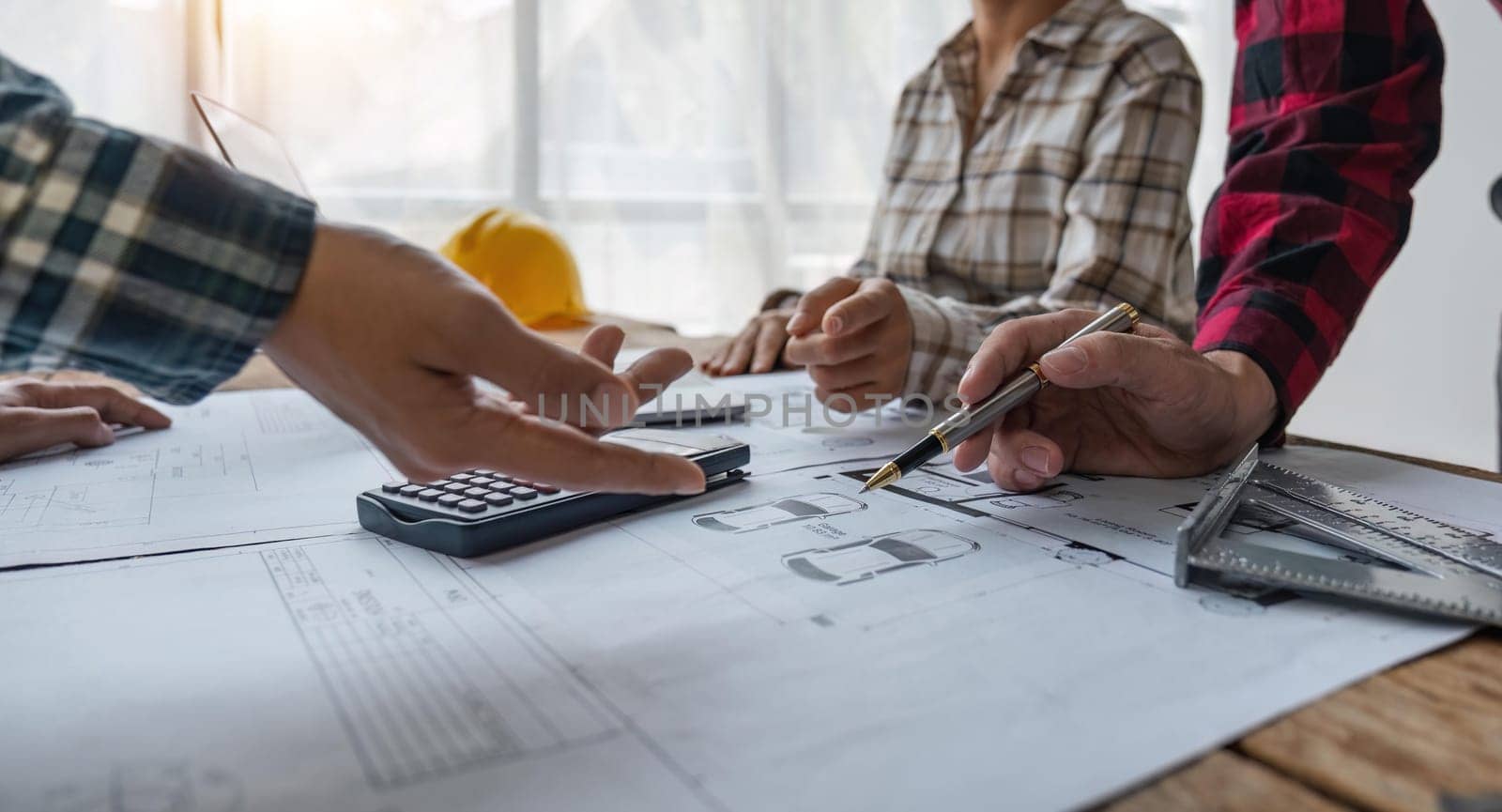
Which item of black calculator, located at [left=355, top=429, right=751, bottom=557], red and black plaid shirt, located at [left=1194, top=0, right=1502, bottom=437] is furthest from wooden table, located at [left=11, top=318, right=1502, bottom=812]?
red and black plaid shirt, located at [left=1194, top=0, right=1502, bottom=437]

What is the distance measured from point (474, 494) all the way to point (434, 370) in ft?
0.47

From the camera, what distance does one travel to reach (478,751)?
28cm

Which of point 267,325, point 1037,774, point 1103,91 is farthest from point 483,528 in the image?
A: point 1103,91

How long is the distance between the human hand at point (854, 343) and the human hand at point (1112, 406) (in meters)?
0.21

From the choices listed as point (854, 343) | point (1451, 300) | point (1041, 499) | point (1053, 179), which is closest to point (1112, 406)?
point (1041, 499)

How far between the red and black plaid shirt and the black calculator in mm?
482

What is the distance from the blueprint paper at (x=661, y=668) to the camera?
10.7 inches

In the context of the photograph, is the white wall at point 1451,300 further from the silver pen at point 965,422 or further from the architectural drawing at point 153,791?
the architectural drawing at point 153,791

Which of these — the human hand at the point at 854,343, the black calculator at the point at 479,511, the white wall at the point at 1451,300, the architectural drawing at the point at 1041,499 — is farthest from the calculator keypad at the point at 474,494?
the white wall at the point at 1451,300

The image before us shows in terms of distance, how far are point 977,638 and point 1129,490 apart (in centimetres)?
28

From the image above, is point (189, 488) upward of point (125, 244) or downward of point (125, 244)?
downward

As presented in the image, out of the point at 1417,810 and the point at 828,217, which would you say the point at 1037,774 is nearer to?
the point at 1417,810

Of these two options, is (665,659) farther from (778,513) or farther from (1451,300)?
(1451,300)

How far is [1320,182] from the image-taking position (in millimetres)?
764
